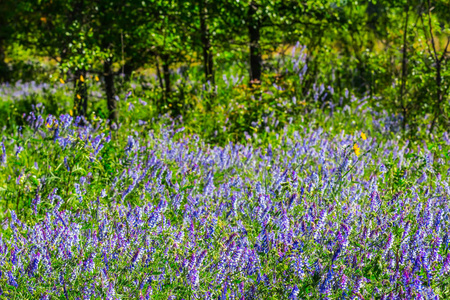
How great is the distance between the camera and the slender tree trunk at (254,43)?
7571 mm

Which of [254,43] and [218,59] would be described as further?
[218,59]

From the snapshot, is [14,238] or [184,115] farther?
[184,115]

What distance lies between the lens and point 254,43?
7469 mm

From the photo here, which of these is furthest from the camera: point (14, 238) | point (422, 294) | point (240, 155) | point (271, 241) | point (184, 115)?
point (184, 115)

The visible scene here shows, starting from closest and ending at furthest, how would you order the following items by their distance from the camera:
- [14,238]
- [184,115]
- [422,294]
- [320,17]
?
[422,294] → [14,238] → [184,115] → [320,17]

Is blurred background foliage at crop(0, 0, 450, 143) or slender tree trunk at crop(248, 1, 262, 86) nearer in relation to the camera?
blurred background foliage at crop(0, 0, 450, 143)

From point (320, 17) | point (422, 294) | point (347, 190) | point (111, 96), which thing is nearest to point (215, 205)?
point (347, 190)

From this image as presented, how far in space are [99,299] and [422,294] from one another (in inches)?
54.8

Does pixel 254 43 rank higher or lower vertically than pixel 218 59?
higher

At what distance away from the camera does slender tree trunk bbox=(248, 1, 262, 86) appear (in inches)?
298

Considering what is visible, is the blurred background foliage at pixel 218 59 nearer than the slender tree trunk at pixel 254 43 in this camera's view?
Yes

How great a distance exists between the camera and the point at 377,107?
7.47 m

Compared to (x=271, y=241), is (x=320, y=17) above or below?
above

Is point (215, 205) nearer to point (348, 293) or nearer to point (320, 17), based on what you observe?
point (348, 293)
